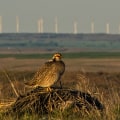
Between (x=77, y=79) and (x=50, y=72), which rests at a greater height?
(x=50, y=72)

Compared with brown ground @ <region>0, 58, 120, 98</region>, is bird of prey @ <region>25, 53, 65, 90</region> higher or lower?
higher

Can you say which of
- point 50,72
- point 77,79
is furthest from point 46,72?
point 77,79

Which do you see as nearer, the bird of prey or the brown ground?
the bird of prey

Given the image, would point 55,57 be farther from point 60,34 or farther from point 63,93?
point 60,34

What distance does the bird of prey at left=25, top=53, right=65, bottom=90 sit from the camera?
36.4ft

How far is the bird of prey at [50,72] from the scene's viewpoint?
11.1 meters

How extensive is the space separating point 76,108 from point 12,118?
2.98 ft

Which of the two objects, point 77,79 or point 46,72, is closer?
point 46,72

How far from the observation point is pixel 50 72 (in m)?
11.1

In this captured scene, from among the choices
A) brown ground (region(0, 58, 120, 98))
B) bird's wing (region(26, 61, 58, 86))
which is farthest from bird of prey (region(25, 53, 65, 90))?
brown ground (region(0, 58, 120, 98))

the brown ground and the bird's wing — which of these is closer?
the bird's wing

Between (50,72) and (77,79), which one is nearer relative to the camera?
(50,72)

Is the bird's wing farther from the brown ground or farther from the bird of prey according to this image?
the brown ground

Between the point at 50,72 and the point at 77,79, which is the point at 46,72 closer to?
the point at 50,72
